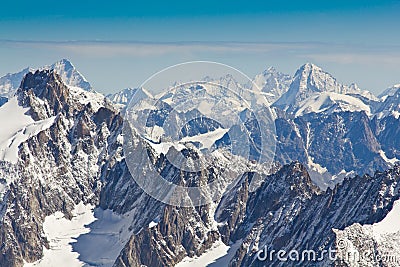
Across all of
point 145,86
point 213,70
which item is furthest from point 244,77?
point 145,86

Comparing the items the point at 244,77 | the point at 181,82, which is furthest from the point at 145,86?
the point at 244,77

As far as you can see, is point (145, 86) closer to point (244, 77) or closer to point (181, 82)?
point (181, 82)

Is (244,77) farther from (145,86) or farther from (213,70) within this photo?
(145,86)
